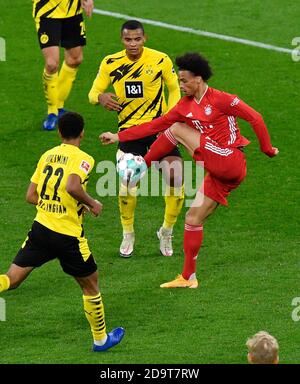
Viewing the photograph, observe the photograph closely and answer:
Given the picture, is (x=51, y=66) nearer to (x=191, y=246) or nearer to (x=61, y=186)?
(x=191, y=246)

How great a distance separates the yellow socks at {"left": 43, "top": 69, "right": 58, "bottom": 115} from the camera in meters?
18.6

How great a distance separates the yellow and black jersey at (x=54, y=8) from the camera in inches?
724

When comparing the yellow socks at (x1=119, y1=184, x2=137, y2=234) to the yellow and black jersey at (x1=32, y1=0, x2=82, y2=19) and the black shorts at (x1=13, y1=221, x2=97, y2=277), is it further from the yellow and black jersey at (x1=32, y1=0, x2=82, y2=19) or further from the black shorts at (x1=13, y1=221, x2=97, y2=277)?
the yellow and black jersey at (x1=32, y1=0, x2=82, y2=19)

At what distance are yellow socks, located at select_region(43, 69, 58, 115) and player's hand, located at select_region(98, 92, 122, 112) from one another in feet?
12.5

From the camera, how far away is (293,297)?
13453mm

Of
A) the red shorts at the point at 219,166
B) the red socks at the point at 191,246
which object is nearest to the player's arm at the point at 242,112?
the red shorts at the point at 219,166

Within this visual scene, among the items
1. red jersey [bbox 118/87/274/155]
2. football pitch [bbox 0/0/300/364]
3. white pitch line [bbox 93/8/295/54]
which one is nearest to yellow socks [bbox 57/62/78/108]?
football pitch [bbox 0/0/300/364]

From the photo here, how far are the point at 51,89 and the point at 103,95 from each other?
394 centimetres

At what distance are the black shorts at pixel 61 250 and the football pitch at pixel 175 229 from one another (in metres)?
0.80

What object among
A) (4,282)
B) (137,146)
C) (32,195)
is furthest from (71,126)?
(137,146)

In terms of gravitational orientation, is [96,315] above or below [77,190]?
below

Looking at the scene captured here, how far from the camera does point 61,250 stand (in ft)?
39.7

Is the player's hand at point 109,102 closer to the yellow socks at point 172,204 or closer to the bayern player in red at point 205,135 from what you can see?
the bayern player in red at point 205,135
